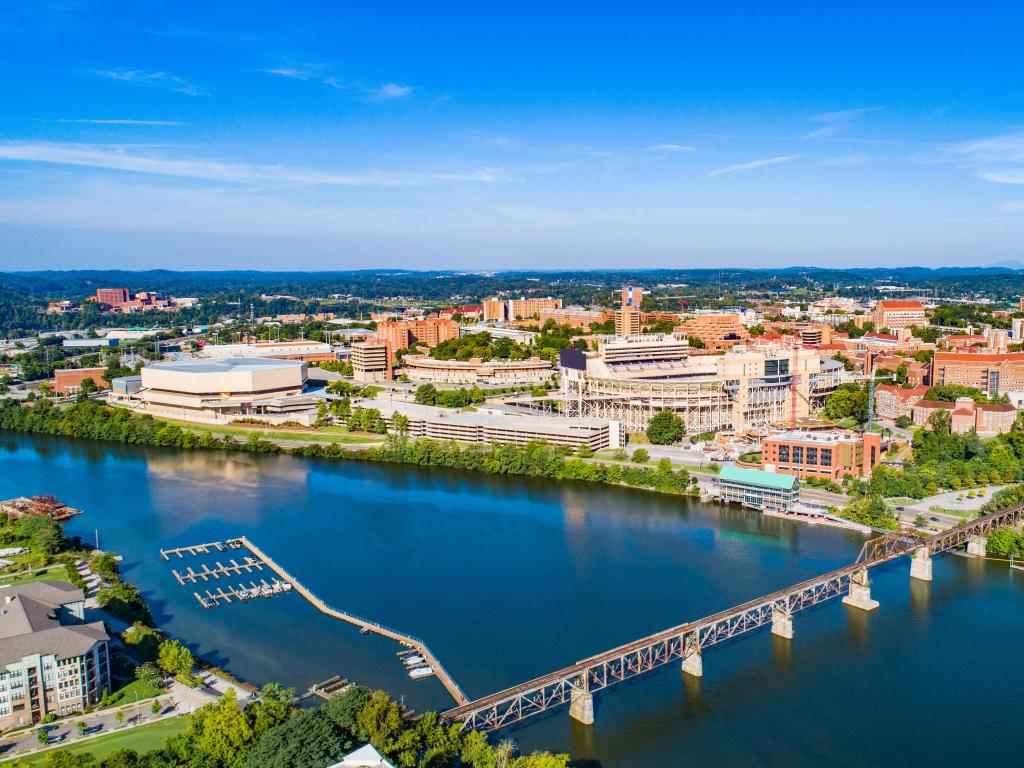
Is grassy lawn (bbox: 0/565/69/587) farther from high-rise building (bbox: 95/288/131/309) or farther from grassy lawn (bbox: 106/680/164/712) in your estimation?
high-rise building (bbox: 95/288/131/309)

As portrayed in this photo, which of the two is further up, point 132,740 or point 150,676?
point 150,676

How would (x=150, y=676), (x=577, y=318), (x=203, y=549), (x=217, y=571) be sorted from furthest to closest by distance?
(x=577, y=318) → (x=203, y=549) → (x=217, y=571) → (x=150, y=676)

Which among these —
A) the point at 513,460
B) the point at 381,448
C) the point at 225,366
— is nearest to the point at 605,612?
the point at 513,460

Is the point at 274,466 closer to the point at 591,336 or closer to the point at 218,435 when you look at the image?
the point at 218,435

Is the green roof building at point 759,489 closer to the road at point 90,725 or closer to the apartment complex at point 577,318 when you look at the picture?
the road at point 90,725

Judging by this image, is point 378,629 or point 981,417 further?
point 981,417

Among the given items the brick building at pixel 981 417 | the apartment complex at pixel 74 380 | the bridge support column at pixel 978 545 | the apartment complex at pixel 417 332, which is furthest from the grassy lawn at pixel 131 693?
the apartment complex at pixel 417 332

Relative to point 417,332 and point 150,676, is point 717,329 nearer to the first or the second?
point 417,332

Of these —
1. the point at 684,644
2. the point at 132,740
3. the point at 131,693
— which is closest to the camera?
the point at 132,740
